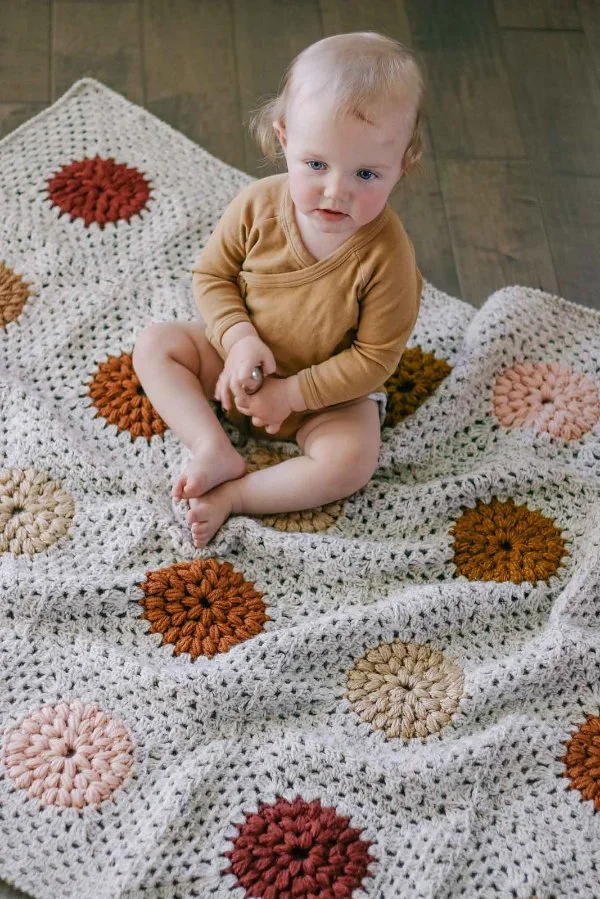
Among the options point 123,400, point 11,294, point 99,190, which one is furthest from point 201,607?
point 99,190

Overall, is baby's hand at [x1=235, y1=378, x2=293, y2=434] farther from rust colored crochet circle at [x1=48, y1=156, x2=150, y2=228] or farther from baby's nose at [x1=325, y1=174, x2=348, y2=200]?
rust colored crochet circle at [x1=48, y1=156, x2=150, y2=228]

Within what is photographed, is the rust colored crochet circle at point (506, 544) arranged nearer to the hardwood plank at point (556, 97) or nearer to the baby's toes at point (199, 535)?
the baby's toes at point (199, 535)

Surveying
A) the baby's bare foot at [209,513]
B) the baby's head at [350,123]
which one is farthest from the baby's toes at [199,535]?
the baby's head at [350,123]

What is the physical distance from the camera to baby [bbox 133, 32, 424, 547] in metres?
1.02

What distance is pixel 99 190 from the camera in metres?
1.44

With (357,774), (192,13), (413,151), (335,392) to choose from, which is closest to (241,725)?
(357,774)

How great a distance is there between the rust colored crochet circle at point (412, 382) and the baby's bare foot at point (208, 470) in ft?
0.70

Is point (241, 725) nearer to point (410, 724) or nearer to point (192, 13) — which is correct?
point (410, 724)

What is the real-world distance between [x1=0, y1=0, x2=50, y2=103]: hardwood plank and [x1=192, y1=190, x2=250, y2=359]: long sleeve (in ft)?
1.83

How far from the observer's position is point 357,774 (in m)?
1.01

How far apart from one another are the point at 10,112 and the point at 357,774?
1098mm

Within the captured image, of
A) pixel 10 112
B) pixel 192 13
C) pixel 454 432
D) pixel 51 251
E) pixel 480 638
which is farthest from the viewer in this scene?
pixel 192 13

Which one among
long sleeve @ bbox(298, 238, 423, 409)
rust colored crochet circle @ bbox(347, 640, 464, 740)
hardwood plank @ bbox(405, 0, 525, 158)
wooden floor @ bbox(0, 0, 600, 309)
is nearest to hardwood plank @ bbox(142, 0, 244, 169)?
wooden floor @ bbox(0, 0, 600, 309)

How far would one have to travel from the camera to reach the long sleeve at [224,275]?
3.79 feet
